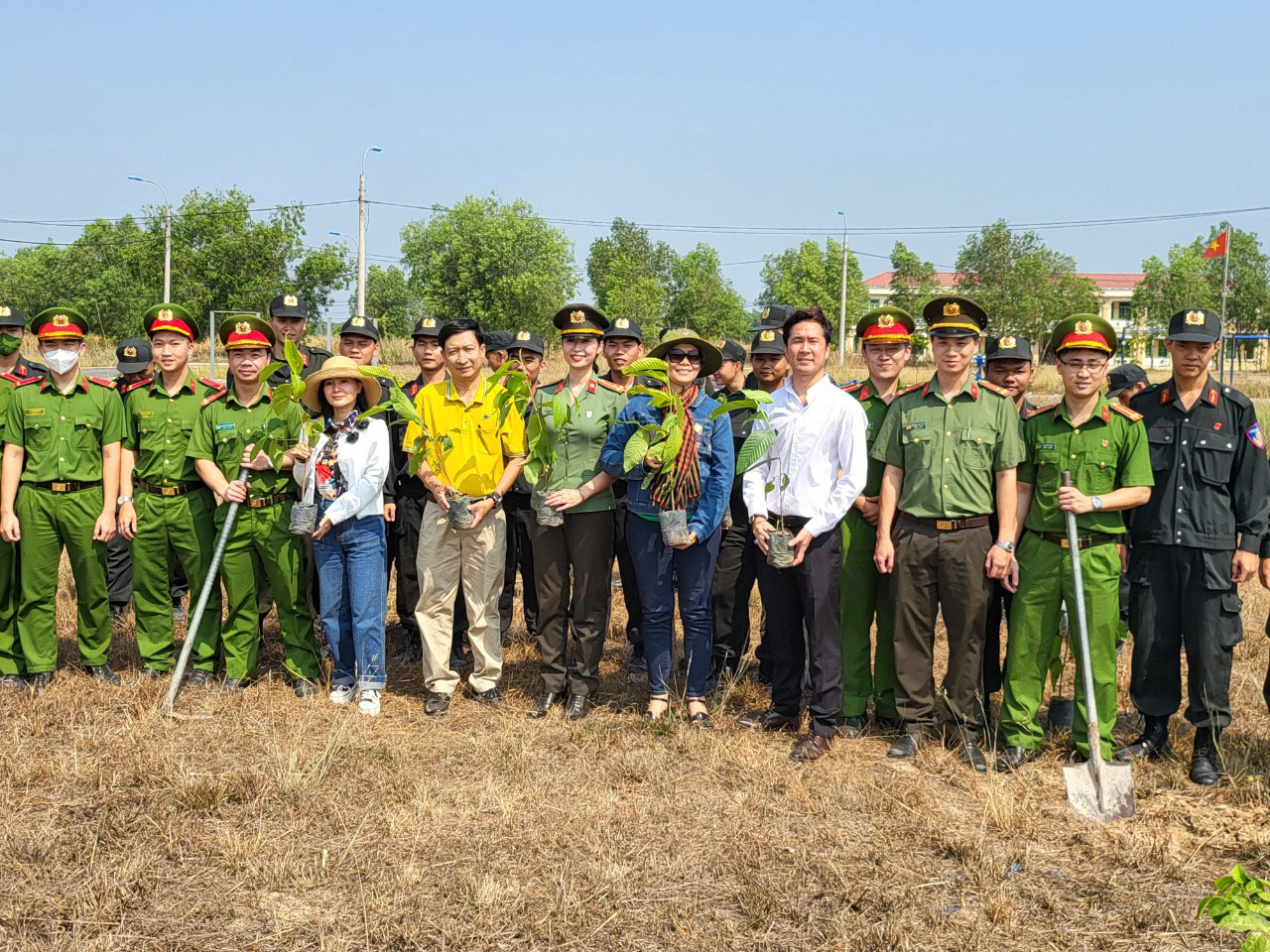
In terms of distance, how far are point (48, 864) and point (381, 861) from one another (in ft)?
→ 4.14

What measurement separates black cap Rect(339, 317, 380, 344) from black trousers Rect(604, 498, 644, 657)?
199 cm

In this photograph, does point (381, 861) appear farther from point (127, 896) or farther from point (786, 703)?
point (786, 703)

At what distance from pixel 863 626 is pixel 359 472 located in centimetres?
293

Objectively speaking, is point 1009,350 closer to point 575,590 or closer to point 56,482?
point 575,590

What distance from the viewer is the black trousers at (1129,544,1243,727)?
4.98 m

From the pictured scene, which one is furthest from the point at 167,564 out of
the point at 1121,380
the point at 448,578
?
the point at 1121,380

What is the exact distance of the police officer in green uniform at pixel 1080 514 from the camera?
4965mm

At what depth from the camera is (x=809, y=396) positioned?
536 cm

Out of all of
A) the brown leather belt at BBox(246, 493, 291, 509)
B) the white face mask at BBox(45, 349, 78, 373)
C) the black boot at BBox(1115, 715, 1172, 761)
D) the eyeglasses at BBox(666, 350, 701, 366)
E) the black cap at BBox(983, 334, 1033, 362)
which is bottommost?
the black boot at BBox(1115, 715, 1172, 761)

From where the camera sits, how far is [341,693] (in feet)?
19.8

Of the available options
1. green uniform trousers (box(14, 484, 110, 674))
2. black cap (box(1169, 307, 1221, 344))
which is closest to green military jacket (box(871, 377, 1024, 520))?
black cap (box(1169, 307, 1221, 344))

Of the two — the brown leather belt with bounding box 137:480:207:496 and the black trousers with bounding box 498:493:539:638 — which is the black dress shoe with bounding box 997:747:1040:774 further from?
the brown leather belt with bounding box 137:480:207:496

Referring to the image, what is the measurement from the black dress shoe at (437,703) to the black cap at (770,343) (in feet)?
9.54

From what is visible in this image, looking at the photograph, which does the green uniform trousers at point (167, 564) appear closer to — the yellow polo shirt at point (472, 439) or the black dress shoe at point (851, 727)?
the yellow polo shirt at point (472, 439)
